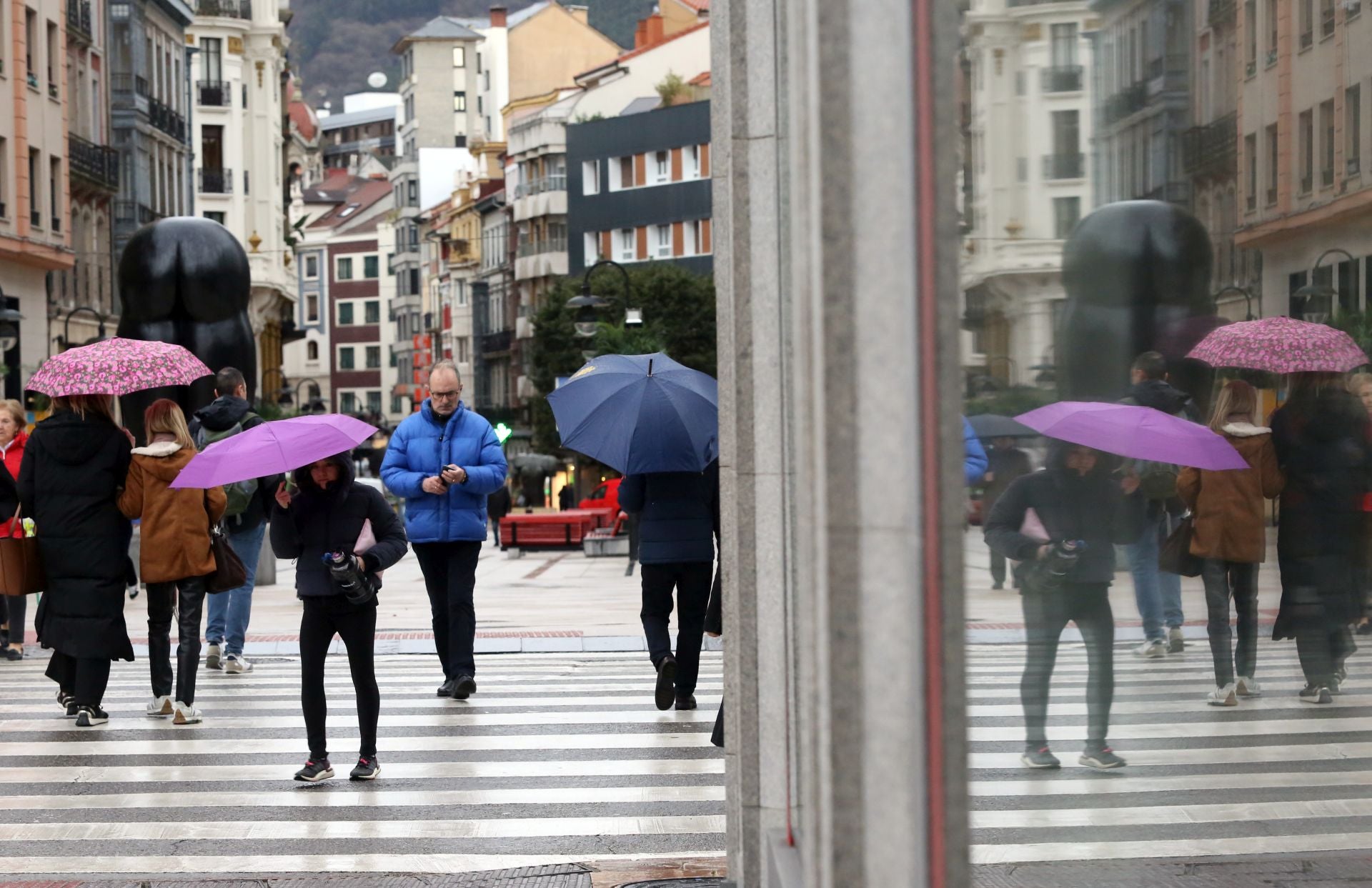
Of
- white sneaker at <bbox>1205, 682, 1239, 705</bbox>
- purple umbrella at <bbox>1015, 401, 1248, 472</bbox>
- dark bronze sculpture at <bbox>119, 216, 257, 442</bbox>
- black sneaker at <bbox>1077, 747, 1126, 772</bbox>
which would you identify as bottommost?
black sneaker at <bbox>1077, 747, 1126, 772</bbox>

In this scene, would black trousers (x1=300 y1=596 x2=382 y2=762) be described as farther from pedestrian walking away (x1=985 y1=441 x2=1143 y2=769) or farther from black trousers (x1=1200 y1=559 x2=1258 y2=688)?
black trousers (x1=1200 y1=559 x2=1258 y2=688)

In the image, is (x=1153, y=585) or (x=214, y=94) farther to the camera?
(x=214, y=94)

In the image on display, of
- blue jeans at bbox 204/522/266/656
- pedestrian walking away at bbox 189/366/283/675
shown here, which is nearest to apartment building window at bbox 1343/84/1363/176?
pedestrian walking away at bbox 189/366/283/675

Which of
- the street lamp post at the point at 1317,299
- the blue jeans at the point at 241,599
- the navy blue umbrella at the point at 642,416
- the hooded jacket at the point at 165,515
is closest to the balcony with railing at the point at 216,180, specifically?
the blue jeans at the point at 241,599

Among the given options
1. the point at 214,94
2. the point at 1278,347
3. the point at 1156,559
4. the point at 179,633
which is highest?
the point at 214,94

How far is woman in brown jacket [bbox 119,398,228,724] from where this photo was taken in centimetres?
1099

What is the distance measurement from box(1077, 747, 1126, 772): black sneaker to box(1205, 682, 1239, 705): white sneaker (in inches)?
6.7

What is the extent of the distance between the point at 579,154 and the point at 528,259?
1224cm

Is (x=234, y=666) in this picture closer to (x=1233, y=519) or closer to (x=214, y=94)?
(x=1233, y=519)

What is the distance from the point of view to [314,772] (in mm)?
8891

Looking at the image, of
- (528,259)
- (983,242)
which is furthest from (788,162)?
(528,259)

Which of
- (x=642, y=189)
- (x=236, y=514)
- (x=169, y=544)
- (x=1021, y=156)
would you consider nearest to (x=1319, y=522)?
(x=1021, y=156)

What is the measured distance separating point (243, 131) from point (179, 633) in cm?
7516

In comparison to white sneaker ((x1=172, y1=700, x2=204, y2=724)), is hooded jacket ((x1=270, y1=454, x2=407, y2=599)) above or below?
above
